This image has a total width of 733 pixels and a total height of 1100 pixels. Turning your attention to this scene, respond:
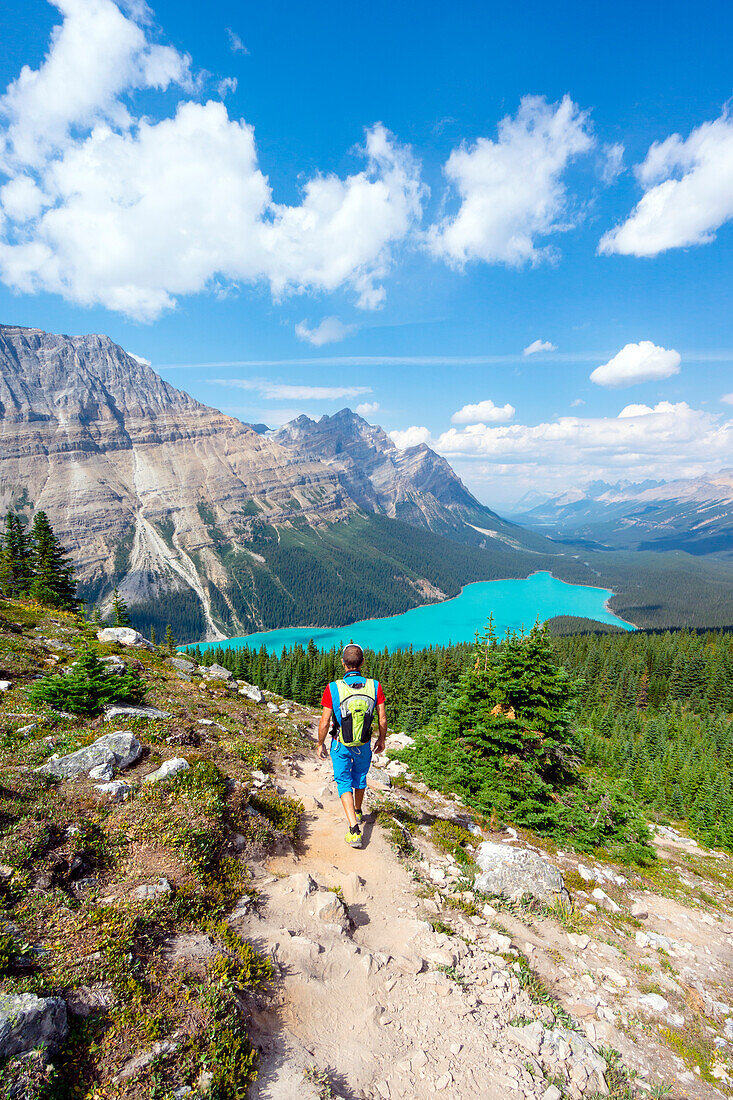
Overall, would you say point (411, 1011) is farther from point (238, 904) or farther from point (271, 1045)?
point (238, 904)

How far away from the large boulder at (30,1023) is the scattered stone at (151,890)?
6.15ft

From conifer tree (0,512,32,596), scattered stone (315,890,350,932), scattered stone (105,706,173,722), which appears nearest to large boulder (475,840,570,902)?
scattered stone (315,890,350,932)

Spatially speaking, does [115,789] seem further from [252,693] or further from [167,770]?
[252,693]

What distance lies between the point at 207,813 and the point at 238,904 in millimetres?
1737

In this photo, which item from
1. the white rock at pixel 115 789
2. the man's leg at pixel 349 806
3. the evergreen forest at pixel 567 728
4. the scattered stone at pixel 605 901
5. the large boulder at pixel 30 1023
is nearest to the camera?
the large boulder at pixel 30 1023

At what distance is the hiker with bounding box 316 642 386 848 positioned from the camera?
325 inches

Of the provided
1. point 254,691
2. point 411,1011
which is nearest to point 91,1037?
point 411,1011

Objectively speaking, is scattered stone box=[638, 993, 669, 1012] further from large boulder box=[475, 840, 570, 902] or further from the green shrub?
the green shrub

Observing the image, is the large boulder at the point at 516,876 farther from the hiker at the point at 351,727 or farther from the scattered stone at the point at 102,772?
the scattered stone at the point at 102,772

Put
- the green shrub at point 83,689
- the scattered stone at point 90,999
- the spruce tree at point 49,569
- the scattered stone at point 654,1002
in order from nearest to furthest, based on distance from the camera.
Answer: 1. the scattered stone at point 90,999
2. the scattered stone at point 654,1002
3. the green shrub at point 83,689
4. the spruce tree at point 49,569

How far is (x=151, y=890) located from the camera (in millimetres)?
5750

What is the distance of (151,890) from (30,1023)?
230 cm

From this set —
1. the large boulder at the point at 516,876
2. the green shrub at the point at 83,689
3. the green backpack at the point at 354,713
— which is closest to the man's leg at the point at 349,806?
the green backpack at the point at 354,713

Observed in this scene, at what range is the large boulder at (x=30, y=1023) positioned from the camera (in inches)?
133
